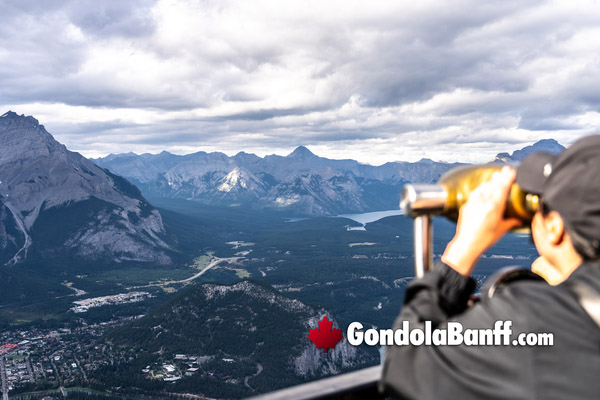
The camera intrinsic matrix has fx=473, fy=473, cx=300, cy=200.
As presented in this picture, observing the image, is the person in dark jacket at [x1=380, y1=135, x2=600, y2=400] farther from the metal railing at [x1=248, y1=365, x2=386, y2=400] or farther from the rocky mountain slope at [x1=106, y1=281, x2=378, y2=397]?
the rocky mountain slope at [x1=106, y1=281, x2=378, y2=397]

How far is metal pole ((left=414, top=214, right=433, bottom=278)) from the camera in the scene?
241 centimetres

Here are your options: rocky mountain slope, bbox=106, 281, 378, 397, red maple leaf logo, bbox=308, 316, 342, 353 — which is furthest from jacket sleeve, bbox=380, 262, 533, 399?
rocky mountain slope, bbox=106, 281, 378, 397

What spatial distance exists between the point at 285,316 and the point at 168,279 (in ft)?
311

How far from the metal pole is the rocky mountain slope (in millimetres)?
96144

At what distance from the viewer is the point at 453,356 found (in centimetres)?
191

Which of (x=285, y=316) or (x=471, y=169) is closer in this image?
(x=471, y=169)

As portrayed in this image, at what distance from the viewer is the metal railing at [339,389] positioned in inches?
116

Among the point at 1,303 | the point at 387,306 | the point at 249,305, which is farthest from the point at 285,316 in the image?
the point at 1,303

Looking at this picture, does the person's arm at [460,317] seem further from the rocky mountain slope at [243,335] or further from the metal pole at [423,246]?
the rocky mountain slope at [243,335]

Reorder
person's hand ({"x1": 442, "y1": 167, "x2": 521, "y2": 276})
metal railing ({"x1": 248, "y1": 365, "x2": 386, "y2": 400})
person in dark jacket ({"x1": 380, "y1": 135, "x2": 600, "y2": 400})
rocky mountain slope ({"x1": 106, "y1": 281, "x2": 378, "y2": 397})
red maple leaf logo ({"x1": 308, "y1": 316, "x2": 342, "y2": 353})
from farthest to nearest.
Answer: rocky mountain slope ({"x1": 106, "y1": 281, "x2": 378, "y2": 397}) → red maple leaf logo ({"x1": 308, "y1": 316, "x2": 342, "y2": 353}) → metal railing ({"x1": 248, "y1": 365, "x2": 386, "y2": 400}) → person's hand ({"x1": 442, "y1": 167, "x2": 521, "y2": 276}) → person in dark jacket ({"x1": 380, "y1": 135, "x2": 600, "y2": 400})

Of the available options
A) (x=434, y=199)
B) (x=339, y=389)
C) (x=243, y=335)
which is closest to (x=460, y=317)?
(x=434, y=199)

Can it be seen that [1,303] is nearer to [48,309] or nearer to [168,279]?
[48,309]

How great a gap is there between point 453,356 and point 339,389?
1.37 m

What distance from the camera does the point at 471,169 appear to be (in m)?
2.42
